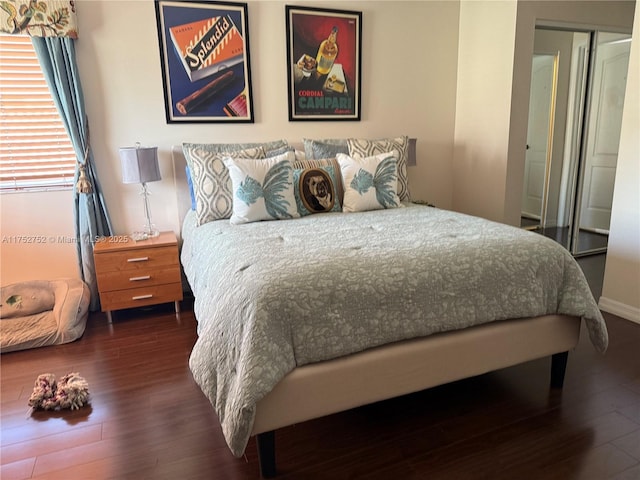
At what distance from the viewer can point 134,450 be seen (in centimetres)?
174

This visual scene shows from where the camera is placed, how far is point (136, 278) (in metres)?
2.91

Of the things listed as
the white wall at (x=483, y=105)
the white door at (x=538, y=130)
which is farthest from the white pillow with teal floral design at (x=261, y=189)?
the white door at (x=538, y=130)

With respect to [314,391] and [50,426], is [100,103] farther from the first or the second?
[314,391]

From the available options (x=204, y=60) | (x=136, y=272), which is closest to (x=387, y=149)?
(x=204, y=60)

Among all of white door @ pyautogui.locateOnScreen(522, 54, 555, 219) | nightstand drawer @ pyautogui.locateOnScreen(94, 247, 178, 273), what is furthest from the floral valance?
white door @ pyautogui.locateOnScreen(522, 54, 555, 219)

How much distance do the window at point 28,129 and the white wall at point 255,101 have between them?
140mm

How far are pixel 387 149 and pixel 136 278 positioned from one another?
200cm

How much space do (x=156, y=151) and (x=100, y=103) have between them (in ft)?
1.69

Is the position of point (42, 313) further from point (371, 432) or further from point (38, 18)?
point (371, 432)

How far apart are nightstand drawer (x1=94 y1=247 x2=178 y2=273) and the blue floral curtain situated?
0.32 m

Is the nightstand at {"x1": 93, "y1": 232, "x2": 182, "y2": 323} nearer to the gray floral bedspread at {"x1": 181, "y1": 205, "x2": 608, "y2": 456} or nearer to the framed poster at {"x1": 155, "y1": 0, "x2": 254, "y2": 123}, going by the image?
the gray floral bedspread at {"x1": 181, "y1": 205, "x2": 608, "y2": 456}

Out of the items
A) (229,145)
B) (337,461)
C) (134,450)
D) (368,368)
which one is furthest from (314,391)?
(229,145)

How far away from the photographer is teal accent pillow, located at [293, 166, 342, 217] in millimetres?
2863

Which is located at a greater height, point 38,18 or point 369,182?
point 38,18
